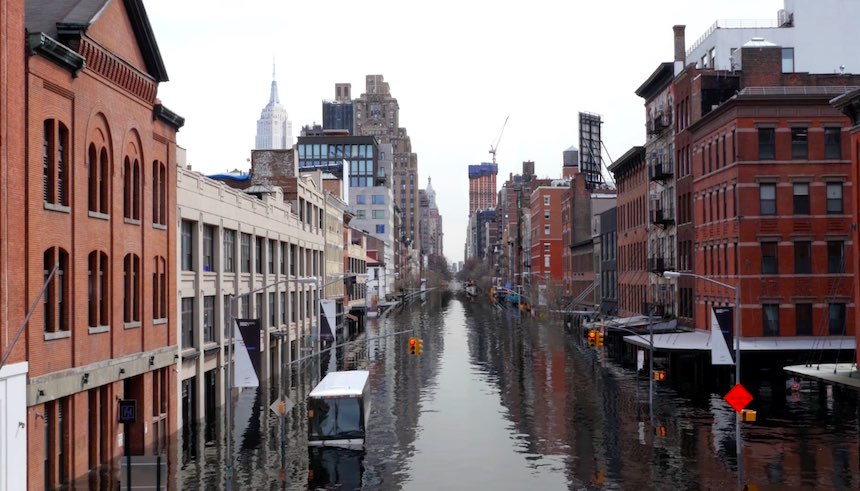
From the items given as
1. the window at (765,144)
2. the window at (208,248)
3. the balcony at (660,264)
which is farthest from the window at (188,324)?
the balcony at (660,264)

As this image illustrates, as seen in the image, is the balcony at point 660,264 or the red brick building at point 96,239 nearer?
the red brick building at point 96,239

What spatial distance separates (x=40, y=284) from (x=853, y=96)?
39.6 m

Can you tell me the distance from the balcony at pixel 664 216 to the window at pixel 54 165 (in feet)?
197

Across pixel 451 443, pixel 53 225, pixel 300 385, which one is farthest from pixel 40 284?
pixel 300 385

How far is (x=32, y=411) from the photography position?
28344 mm

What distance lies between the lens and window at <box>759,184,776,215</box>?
207ft

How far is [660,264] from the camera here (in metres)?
82.4

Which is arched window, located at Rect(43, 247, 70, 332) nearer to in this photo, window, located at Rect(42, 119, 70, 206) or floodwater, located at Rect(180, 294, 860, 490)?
window, located at Rect(42, 119, 70, 206)

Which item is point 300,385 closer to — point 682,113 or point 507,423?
point 507,423

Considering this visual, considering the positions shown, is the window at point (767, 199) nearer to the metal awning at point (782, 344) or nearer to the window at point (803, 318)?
the window at point (803, 318)

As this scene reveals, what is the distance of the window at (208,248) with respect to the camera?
167 ft

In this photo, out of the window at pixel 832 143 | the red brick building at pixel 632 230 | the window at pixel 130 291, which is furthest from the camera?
the red brick building at pixel 632 230

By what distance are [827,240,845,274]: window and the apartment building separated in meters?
34.8

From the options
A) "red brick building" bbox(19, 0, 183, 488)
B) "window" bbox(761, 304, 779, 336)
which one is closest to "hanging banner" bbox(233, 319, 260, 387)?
"red brick building" bbox(19, 0, 183, 488)
